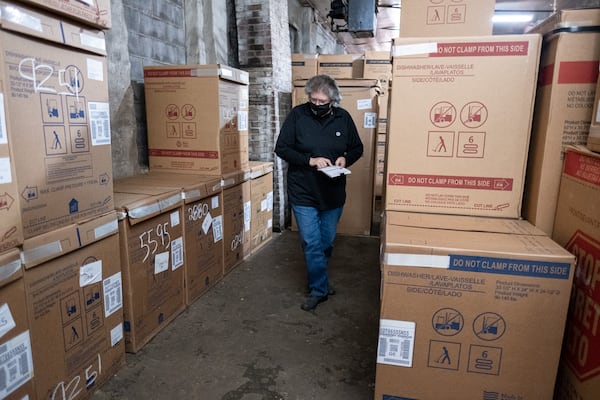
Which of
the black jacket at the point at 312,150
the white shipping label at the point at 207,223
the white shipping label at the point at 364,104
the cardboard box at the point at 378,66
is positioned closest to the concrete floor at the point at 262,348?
the white shipping label at the point at 207,223

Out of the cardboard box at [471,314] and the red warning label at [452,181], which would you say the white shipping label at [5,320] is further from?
the red warning label at [452,181]

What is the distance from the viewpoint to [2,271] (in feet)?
4.08

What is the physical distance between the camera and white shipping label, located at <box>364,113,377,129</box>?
3.92 meters

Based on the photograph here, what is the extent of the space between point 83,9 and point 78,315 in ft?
3.85

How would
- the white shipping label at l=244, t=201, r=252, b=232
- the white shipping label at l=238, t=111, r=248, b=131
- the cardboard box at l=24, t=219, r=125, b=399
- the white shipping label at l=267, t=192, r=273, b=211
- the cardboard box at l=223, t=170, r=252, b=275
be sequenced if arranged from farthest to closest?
the white shipping label at l=267, t=192, r=273, b=211 < the white shipping label at l=244, t=201, r=252, b=232 < the white shipping label at l=238, t=111, r=248, b=131 < the cardboard box at l=223, t=170, r=252, b=275 < the cardboard box at l=24, t=219, r=125, b=399

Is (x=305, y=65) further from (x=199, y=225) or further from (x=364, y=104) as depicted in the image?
(x=199, y=225)

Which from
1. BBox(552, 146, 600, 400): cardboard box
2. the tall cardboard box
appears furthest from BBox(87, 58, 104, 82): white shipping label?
the tall cardboard box

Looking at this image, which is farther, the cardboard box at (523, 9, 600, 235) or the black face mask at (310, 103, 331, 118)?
the black face mask at (310, 103, 331, 118)

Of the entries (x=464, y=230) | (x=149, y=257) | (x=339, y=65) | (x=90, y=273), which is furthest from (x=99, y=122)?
(x=339, y=65)

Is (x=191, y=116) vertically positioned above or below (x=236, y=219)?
above

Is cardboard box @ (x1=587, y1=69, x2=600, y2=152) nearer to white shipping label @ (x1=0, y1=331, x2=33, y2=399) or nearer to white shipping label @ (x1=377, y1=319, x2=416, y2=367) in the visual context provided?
white shipping label @ (x1=377, y1=319, x2=416, y2=367)

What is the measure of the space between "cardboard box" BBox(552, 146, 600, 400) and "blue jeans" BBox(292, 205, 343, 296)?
1.38 m

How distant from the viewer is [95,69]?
5.31 feet

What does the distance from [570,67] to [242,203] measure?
2386 mm
